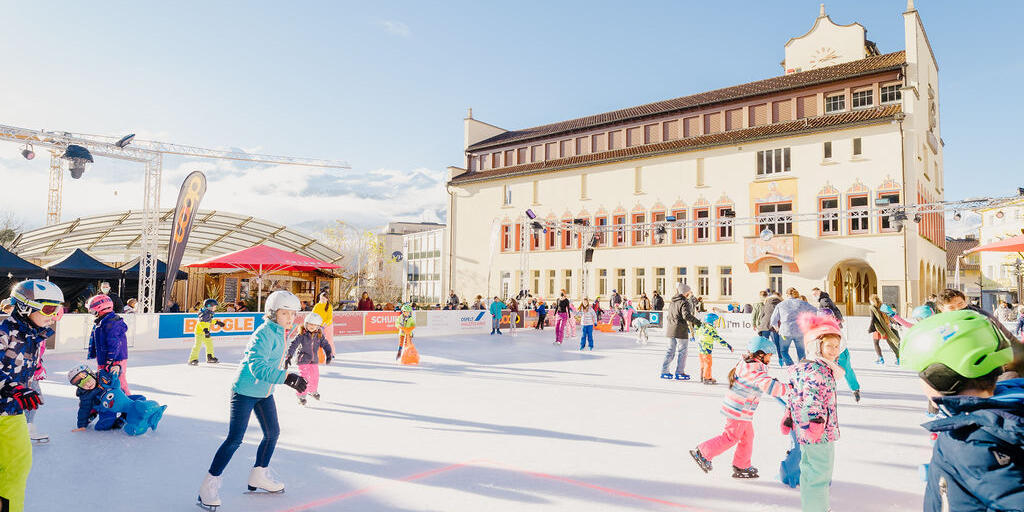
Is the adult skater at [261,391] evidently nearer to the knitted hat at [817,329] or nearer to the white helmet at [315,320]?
the knitted hat at [817,329]

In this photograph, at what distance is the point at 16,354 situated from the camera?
3.22m

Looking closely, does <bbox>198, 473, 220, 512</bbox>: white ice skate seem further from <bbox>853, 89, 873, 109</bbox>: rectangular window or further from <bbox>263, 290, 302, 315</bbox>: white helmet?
<bbox>853, 89, 873, 109</bbox>: rectangular window

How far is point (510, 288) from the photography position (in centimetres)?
3928

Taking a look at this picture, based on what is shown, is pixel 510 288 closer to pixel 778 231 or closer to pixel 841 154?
pixel 778 231

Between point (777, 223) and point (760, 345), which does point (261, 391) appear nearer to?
point (760, 345)

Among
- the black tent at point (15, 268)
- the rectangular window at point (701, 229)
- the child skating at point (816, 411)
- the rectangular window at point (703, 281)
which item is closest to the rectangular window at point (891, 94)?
the rectangular window at point (701, 229)

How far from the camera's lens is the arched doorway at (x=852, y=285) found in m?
29.5

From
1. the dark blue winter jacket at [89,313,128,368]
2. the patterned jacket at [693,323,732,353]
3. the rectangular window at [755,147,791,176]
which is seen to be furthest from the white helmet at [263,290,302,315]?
the rectangular window at [755,147,791,176]

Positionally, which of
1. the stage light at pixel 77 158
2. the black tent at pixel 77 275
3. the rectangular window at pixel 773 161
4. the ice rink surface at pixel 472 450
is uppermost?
the rectangular window at pixel 773 161

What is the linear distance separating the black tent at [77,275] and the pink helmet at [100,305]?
1663 cm

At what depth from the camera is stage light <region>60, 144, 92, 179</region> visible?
46.4 ft

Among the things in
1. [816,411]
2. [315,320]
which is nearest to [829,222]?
[315,320]

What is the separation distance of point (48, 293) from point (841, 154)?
30.8 metres

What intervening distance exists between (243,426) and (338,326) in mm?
15625
